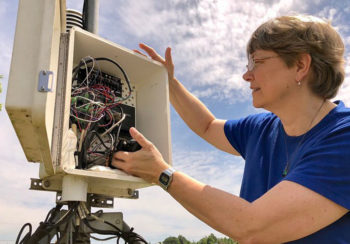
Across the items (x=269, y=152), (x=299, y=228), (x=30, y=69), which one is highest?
(x=30, y=69)

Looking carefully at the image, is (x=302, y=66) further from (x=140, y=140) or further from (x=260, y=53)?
(x=140, y=140)

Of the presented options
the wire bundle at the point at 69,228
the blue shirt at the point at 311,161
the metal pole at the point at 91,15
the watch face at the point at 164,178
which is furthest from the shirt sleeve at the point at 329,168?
the metal pole at the point at 91,15

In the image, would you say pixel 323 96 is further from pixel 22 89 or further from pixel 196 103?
pixel 22 89

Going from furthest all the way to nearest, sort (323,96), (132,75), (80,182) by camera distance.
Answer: (132,75)
(323,96)
(80,182)

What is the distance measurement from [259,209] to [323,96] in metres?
0.55

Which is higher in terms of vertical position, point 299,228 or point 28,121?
point 28,121

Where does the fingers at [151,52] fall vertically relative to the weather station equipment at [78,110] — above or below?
above

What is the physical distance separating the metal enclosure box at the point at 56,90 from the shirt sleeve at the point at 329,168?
1.64 feet

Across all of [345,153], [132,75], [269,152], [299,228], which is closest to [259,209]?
[299,228]

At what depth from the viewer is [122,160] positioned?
1.08 meters

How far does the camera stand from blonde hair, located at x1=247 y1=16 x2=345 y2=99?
114 centimetres

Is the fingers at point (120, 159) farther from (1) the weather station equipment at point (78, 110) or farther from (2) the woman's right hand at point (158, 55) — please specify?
(2) the woman's right hand at point (158, 55)

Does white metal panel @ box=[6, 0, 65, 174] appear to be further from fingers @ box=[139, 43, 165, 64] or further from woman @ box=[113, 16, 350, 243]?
fingers @ box=[139, 43, 165, 64]

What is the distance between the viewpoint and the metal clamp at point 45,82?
0.69 metres
